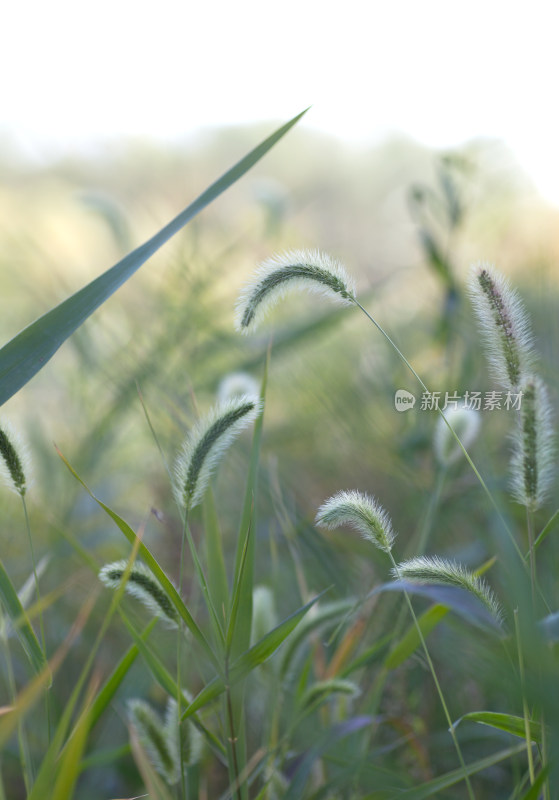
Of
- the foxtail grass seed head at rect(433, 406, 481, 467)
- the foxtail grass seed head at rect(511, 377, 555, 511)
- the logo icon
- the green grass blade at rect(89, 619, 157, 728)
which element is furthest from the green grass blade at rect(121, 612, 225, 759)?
the logo icon

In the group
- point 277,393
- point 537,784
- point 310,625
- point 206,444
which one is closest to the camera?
point 537,784

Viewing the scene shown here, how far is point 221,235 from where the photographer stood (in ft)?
7.25

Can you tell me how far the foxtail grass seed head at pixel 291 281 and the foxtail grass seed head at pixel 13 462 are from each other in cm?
24

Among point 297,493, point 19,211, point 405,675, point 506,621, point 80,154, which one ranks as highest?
point 80,154

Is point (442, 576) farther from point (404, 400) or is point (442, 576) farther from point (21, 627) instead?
point (404, 400)

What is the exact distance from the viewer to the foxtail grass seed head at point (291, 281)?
0.59 metres

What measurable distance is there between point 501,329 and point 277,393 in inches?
61.1

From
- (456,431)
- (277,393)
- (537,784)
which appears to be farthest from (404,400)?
(537,784)

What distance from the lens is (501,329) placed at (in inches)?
22.0

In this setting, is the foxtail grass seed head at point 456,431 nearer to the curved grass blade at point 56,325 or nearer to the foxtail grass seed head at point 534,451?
the foxtail grass seed head at point 534,451

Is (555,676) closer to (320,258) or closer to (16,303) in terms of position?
(320,258)

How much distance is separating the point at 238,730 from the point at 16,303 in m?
A: 2.68

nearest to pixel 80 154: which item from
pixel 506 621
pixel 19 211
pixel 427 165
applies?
pixel 19 211

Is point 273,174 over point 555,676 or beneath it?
over
